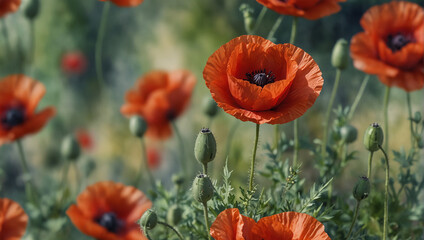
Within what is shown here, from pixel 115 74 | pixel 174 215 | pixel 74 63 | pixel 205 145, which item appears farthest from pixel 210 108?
pixel 74 63

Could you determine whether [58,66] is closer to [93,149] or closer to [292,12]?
[93,149]

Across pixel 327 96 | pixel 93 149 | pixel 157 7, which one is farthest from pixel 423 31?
pixel 93 149

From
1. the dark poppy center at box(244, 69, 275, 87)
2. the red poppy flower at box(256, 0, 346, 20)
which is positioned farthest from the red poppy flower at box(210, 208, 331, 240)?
the red poppy flower at box(256, 0, 346, 20)

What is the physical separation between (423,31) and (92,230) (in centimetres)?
72

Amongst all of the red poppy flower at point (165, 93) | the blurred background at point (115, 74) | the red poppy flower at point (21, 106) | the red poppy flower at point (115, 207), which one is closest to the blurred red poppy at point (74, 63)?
the blurred background at point (115, 74)

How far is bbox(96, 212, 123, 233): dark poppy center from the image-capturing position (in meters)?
1.26

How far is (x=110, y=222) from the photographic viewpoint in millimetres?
1261

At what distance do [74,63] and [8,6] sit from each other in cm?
112

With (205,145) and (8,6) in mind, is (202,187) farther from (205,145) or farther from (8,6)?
(8,6)

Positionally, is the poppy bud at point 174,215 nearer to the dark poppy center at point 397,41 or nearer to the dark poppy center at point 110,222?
the dark poppy center at point 110,222

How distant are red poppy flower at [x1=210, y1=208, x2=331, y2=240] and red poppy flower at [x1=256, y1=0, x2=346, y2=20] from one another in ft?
1.14

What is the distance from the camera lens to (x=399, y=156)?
1.10 meters

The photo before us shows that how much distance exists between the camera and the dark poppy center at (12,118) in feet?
4.87

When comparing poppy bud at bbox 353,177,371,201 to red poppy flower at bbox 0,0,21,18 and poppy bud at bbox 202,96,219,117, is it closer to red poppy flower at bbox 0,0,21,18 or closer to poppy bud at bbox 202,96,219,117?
poppy bud at bbox 202,96,219,117
